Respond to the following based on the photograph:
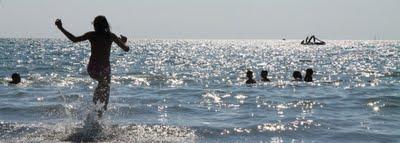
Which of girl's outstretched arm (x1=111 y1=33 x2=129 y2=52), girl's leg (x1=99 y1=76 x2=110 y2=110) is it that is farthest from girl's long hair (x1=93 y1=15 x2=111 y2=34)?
girl's leg (x1=99 y1=76 x2=110 y2=110)

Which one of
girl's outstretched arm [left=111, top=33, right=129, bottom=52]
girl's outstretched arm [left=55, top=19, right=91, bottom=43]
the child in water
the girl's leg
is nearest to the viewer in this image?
girl's outstretched arm [left=55, top=19, right=91, bottom=43]

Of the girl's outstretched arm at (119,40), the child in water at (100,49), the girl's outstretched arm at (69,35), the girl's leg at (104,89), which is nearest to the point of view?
the girl's outstretched arm at (69,35)

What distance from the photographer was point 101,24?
376 inches

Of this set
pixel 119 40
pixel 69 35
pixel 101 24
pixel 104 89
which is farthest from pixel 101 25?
pixel 104 89

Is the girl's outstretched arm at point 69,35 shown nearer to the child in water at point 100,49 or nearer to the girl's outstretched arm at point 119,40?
the child in water at point 100,49

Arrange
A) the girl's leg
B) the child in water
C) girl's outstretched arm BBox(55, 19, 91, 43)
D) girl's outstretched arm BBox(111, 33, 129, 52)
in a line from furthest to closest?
the girl's leg
the child in water
girl's outstretched arm BBox(111, 33, 129, 52)
girl's outstretched arm BBox(55, 19, 91, 43)

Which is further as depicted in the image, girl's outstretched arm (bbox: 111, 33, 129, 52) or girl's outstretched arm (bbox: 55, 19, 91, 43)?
girl's outstretched arm (bbox: 111, 33, 129, 52)

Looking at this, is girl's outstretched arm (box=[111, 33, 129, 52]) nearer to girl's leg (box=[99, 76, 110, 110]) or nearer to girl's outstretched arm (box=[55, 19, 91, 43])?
girl's outstretched arm (box=[55, 19, 91, 43])

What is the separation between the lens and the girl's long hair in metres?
9.49

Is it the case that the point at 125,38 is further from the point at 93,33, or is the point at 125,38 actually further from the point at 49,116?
the point at 49,116

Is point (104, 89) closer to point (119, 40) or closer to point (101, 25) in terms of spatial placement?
point (119, 40)

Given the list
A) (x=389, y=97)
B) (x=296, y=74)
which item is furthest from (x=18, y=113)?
(x=296, y=74)

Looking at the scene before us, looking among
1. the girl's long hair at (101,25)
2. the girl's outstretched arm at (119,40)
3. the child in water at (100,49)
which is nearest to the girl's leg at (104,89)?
the child in water at (100,49)

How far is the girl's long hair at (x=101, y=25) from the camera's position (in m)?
9.49
